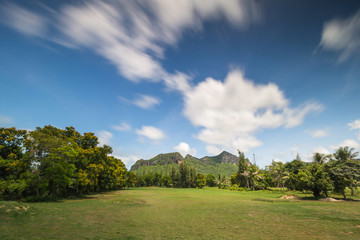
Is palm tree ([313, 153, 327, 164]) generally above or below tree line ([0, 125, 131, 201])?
above

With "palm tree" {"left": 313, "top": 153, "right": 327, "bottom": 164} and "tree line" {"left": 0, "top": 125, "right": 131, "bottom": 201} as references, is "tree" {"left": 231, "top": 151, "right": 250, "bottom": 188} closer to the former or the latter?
"palm tree" {"left": 313, "top": 153, "right": 327, "bottom": 164}

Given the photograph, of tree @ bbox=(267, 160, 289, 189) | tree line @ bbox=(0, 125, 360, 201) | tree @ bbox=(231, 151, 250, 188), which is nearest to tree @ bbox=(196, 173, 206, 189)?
tree @ bbox=(231, 151, 250, 188)

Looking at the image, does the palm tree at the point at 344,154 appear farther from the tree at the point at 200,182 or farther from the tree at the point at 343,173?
the tree at the point at 200,182

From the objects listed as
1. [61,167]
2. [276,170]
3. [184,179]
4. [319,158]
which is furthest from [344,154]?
[184,179]

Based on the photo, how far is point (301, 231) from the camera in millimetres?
13609

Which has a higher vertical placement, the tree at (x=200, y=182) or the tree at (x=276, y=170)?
the tree at (x=276, y=170)

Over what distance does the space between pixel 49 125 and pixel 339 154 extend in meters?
76.5

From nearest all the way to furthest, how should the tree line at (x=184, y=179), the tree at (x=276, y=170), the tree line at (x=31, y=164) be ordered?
the tree line at (x=31, y=164)
the tree at (x=276, y=170)
the tree line at (x=184, y=179)

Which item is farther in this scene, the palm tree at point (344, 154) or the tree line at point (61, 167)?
the palm tree at point (344, 154)

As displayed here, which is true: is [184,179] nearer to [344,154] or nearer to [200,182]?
[200,182]

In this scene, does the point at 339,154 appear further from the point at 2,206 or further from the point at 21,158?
the point at 21,158

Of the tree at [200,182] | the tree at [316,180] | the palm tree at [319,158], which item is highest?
the palm tree at [319,158]

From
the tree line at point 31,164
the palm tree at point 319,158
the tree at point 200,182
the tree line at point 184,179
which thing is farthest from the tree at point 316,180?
the tree at point 200,182

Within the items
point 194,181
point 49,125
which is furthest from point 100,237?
point 194,181
